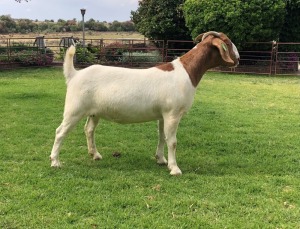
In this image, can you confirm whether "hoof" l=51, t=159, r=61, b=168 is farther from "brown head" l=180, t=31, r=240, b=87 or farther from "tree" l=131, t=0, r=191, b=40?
"tree" l=131, t=0, r=191, b=40

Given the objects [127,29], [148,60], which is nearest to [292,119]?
[148,60]

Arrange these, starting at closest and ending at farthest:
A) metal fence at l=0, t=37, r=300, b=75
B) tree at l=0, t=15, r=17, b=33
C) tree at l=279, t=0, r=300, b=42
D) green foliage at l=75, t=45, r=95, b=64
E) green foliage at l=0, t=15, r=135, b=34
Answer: metal fence at l=0, t=37, r=300, b=75 → green foliage at l=75, t=45, r=95, b=64 → tree at l=279, t=0, r=300, b=42 → tree at l=0, t=15, r=17, b=33 → green foliage at l=0, t=15, r=135, b=34

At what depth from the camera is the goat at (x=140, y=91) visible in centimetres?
526

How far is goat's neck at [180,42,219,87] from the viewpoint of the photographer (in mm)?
5434

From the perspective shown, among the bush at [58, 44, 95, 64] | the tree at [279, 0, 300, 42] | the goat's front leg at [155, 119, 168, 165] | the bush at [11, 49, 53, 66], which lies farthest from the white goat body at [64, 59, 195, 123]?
the tree at [279, 0, 300, 42]

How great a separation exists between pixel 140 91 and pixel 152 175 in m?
1.20

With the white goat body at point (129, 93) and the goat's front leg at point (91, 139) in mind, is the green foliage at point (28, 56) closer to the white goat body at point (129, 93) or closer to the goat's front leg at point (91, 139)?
the goat's front leg at point (91, 139)

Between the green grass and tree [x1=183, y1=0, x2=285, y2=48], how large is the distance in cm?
1166

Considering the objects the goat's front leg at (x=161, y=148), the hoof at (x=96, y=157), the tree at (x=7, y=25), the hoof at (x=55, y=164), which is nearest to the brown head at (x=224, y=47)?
the goat's front leg at (x=161, y=148)

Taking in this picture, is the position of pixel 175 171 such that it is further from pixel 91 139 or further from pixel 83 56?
pixel 83 56

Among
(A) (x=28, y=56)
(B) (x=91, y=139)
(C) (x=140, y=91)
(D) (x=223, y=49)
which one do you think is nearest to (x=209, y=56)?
(D) (x=223, y=49)

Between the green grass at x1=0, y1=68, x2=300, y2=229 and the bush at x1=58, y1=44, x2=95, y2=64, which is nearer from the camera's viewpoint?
the green grass at x1=0, y1=68, x2=300, y2=229

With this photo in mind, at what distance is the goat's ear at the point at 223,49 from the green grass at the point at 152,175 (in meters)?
1.65

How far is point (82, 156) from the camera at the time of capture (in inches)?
239
